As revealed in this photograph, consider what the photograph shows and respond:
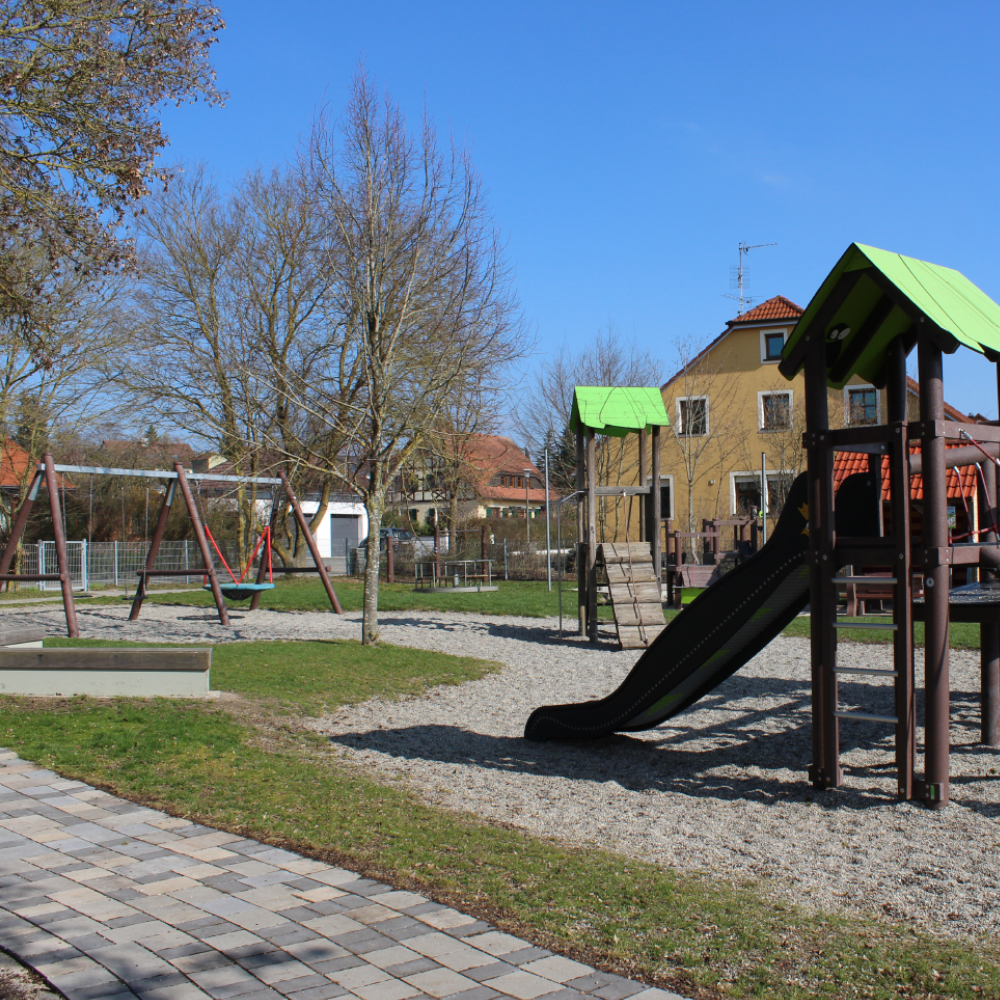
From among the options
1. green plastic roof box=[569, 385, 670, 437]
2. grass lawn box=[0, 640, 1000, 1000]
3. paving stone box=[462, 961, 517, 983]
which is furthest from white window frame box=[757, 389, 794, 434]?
paving stone box=[462, 961, 517, 983]

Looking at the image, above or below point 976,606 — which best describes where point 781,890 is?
below

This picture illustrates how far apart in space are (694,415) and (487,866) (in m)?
29.6

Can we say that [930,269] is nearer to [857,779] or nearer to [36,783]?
[857,779]

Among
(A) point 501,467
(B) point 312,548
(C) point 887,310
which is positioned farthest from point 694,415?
(C) point 887,310

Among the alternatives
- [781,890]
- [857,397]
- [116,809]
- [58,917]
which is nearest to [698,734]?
[781,890]

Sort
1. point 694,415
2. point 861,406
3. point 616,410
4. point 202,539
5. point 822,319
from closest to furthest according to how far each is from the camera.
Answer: point 822,319, point 616,410, point 202,539, point 861,406, point 694,415

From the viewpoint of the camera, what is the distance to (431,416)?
13.1 m

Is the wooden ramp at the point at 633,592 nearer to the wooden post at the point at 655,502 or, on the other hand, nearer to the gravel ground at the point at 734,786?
the wooden post at the point at 655,502

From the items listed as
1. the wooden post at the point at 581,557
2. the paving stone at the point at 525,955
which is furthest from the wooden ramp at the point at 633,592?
the paving stone at the point at 525,955

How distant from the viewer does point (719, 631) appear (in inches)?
236

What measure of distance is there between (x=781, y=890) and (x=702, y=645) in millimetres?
2224

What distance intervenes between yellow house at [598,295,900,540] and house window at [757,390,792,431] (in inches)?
1.4

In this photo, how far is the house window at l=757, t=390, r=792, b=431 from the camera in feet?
106

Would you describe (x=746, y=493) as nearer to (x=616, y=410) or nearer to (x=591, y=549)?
(x=616, y=410)
